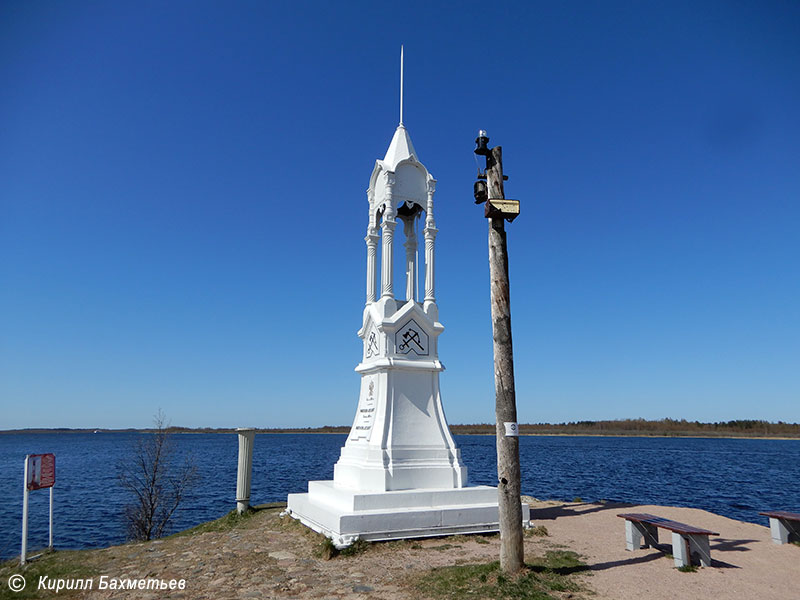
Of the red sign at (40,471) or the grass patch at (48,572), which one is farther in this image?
the red sign at (40,471)

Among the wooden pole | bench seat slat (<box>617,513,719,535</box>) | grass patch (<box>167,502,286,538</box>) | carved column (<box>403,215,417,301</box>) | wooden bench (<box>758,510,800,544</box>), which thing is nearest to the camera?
the wooden pole

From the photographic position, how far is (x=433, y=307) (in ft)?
42.5

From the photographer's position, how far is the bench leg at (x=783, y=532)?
983 centimetres

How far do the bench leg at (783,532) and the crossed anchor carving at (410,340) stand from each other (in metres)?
7.37

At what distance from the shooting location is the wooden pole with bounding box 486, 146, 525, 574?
24.0ft

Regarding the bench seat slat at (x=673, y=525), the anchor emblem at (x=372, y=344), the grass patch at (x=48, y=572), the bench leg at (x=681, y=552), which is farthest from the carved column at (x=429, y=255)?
the grass patch at (x=48, y=572)

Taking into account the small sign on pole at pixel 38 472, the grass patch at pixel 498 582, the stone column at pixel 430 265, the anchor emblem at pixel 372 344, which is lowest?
the grass patch at pixel 498 582

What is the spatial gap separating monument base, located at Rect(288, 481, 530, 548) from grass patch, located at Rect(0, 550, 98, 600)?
375 centimetres

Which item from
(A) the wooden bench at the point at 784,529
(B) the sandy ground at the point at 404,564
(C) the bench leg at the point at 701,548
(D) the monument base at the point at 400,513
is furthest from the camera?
(A) the wooden bench at the point at 784,529

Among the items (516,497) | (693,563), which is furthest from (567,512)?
(516,497)

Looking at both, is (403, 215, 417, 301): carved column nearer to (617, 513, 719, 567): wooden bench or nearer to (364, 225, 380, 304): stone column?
(364, 225, 380, 304): stone column

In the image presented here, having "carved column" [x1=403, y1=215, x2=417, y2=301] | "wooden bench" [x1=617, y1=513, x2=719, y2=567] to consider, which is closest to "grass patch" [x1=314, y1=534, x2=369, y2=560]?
"wooden bench" [x1=617, y1=513, x2=719, y2=567]

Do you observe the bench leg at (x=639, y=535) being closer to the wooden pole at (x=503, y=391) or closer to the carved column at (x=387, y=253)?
the wooden pole at (x=503, y=391)

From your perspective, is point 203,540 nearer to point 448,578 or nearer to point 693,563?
point 448,578
